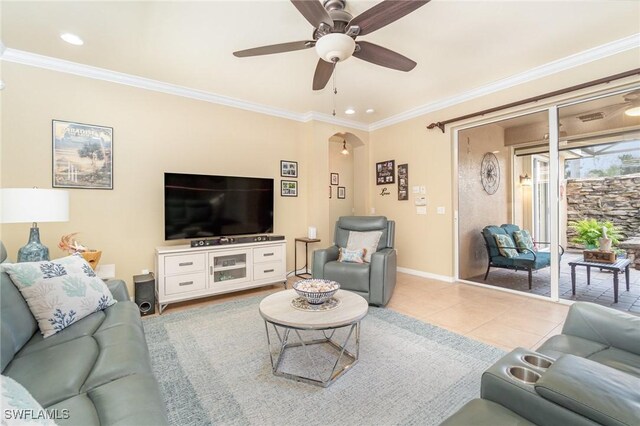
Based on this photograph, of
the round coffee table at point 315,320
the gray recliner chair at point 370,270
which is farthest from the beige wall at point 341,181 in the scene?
the round coffee table at point 315,320

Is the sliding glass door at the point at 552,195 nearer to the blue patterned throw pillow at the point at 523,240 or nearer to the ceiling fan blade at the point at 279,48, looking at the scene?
the blue patterned throw pillow at the point at 523,240

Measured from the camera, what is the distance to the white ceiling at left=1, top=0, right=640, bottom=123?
2.23 metres

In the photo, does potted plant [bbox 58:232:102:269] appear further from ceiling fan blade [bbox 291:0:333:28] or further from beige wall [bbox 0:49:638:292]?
ceiling fan blade [bbox 291:0:333:28]

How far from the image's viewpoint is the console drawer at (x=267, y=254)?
3.76 meters

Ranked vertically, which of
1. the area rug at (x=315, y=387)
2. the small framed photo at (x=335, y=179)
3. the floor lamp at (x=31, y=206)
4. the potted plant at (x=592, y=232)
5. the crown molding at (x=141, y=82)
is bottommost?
the area rug at (x=315, y=387)

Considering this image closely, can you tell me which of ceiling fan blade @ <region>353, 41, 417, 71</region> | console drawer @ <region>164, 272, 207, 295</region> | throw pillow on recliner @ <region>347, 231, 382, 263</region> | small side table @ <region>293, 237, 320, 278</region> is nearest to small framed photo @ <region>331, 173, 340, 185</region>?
small side table @ <region>293, 237, 320, 278</region>

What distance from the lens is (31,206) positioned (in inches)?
77.5

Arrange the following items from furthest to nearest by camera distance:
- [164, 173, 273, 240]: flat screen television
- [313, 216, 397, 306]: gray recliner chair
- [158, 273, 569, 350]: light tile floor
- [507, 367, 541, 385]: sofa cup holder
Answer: [164, 173, 273, 240]: flat screen television
[313, 216, 397, 306]: gray recliner chair
[158, 273, 569, 350]: light tile floor
[507, 367, 541, 385]: sofa cup holder

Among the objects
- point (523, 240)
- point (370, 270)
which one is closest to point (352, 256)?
point (370, 270)

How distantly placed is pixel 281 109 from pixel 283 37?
194 cm

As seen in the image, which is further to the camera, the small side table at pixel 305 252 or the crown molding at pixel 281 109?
the small side table at pixel 305 252

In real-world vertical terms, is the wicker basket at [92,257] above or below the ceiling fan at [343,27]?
below

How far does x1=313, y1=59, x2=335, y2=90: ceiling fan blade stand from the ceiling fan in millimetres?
14

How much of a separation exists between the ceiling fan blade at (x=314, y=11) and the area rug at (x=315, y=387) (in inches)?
90.1
